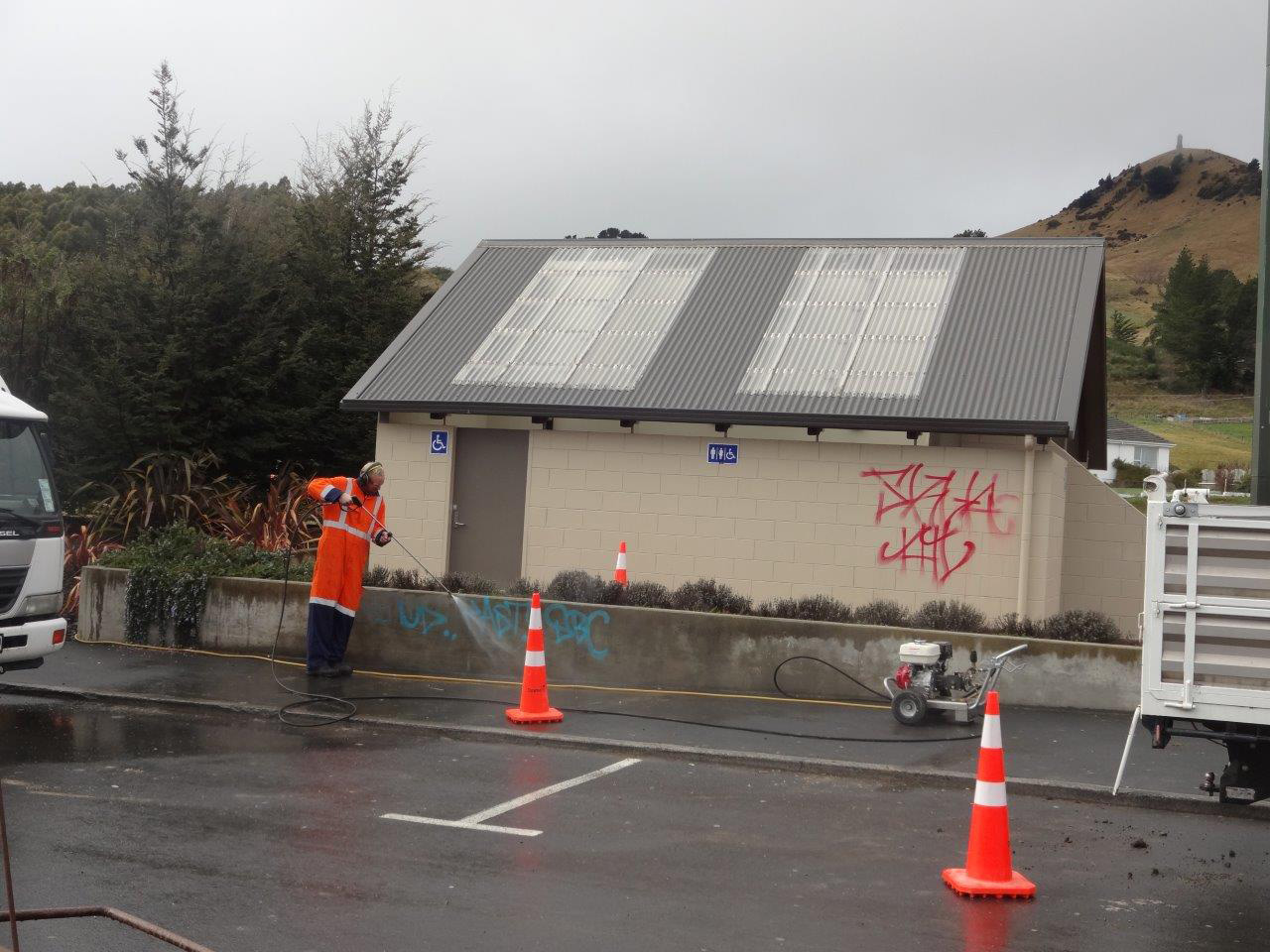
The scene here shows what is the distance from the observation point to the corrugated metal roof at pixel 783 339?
14828mm

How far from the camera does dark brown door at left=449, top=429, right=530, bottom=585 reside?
16.4 m

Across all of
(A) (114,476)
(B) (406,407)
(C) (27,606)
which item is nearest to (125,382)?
(A) (114,476)

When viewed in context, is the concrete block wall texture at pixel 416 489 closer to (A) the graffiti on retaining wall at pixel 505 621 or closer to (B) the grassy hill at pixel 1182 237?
(A) the graffiti on retaining wall at pixel 505 621

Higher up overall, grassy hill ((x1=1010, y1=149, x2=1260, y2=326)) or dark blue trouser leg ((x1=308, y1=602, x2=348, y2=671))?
grassy hill ((x1=1010, y1=149, x2=1260, y2=326))

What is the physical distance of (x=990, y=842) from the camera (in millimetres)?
6773

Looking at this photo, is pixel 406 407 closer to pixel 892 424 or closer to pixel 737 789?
pixel 892 424

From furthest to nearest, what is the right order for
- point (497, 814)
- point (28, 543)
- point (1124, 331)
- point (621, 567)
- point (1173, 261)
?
point (1173, 261) → point (1124, 331) → point (621, 567) → point (28, 543) → point (497, 814)

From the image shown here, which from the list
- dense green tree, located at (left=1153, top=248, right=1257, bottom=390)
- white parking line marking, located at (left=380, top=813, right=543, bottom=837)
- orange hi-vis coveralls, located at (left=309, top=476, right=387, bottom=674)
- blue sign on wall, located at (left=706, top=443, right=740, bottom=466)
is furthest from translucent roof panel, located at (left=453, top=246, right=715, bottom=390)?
dense green tree, located at (left=1153, top=248, right=1257, bottom=390)

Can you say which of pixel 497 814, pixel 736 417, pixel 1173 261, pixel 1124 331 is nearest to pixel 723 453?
pixel 736 417

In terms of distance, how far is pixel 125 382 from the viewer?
1922cm

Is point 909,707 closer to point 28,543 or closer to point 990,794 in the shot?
point 990,794

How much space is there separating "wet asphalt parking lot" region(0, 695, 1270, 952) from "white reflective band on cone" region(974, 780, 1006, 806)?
1.62ft

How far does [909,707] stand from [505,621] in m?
4.10

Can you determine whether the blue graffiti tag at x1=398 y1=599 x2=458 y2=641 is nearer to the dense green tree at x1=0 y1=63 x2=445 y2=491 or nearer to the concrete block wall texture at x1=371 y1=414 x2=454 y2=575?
the concrete block wall texture at x1=371 y1=414 x2=454 y2=575
